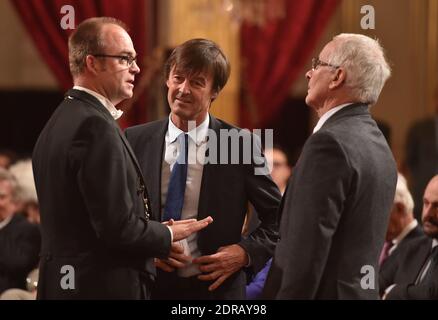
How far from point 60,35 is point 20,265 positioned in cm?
265

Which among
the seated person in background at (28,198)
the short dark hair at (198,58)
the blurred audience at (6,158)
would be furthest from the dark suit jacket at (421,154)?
the short dark hair at (198,58)

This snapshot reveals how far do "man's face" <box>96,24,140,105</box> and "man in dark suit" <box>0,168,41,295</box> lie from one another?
1797 mm

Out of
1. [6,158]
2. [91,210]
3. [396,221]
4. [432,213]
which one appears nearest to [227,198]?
[91,210]


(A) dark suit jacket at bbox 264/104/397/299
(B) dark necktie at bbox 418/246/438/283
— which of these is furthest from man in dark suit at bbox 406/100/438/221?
(A) dark suit jacket at bbox 264/104/397/299

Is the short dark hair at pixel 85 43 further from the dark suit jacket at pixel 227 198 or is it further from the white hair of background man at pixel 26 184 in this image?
the white hair of background man at pixel 26 184

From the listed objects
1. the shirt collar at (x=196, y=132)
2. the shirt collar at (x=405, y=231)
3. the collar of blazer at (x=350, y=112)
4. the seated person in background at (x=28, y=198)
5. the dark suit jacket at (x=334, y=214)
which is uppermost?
the collar of blazer at (x=350, y=112)

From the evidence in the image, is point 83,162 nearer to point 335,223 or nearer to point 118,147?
point 118,147

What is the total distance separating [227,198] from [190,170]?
6.6 inches

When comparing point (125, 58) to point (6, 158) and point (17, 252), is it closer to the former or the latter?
point (17, 252)

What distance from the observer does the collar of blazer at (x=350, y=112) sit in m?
3.19

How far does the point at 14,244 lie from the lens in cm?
484

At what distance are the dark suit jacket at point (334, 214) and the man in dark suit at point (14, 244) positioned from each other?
6.50 feet

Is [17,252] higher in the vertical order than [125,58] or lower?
lower

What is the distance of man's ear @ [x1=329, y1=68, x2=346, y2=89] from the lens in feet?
10.5
